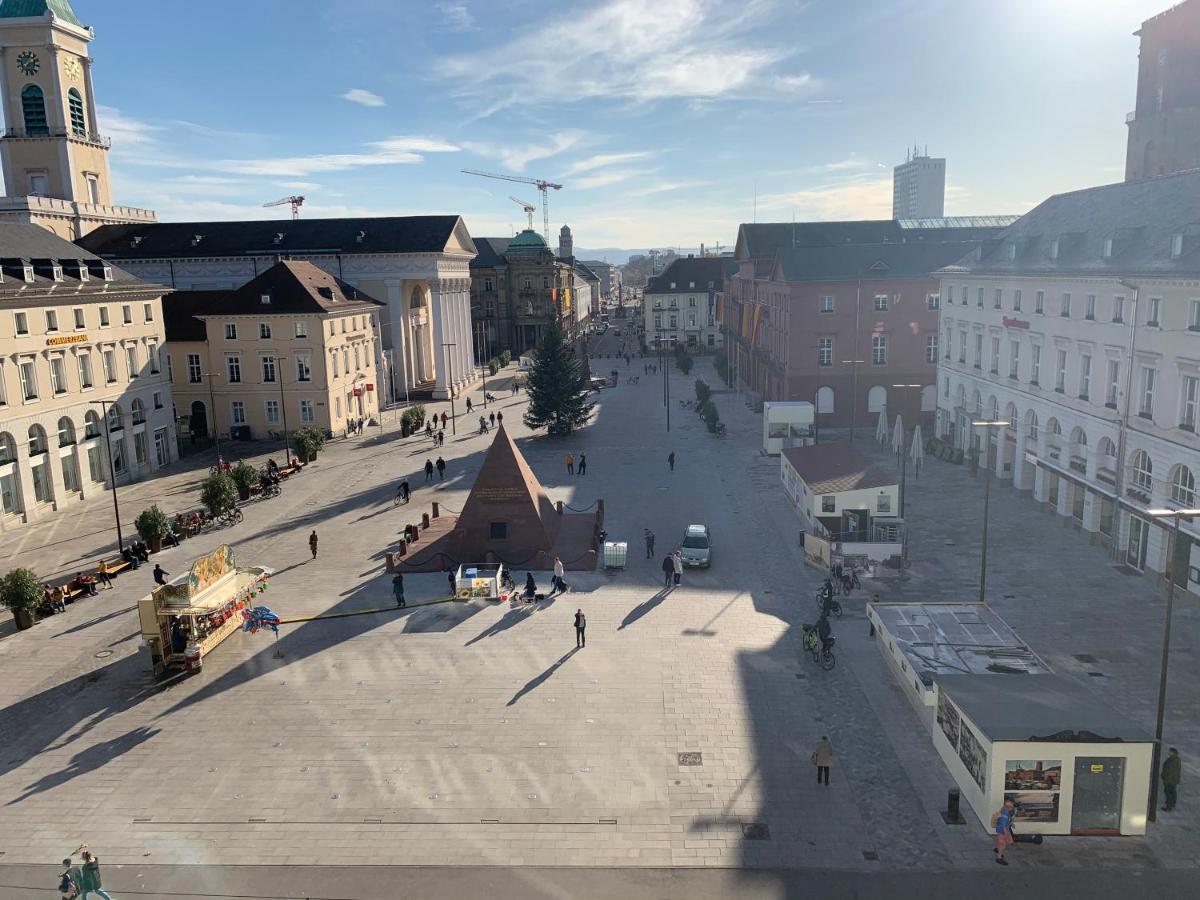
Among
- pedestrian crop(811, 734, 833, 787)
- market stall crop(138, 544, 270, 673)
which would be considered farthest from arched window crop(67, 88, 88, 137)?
pedestrian crop(811, 734, 833, 787)

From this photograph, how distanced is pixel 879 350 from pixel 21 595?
52129 mm

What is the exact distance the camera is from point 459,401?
82375 mm

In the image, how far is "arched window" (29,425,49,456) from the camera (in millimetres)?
41969

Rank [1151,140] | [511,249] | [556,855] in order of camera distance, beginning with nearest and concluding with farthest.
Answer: [556,855]
[1151,140]
[511,249]

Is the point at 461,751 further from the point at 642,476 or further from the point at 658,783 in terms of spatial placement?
the point at 642,476

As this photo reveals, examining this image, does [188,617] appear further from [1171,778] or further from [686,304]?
[686,304]

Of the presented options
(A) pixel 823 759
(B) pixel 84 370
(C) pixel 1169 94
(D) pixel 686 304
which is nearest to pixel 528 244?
(D) pixel 686 304

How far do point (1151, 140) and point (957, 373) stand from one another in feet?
109

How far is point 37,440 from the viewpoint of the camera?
139 ft

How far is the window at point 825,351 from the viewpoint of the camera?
6147cm

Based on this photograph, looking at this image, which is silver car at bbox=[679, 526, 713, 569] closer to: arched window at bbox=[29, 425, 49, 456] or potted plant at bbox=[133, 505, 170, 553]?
potted plant at bbox=[133, 505, 170, 553]

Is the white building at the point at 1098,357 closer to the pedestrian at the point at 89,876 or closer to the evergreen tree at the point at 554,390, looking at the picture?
the evergreen tree at the point at 554,390

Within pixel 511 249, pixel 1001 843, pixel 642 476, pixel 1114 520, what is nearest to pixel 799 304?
pixel 642 476

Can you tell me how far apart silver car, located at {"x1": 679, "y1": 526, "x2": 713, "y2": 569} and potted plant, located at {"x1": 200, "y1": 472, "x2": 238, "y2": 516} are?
21.8m
